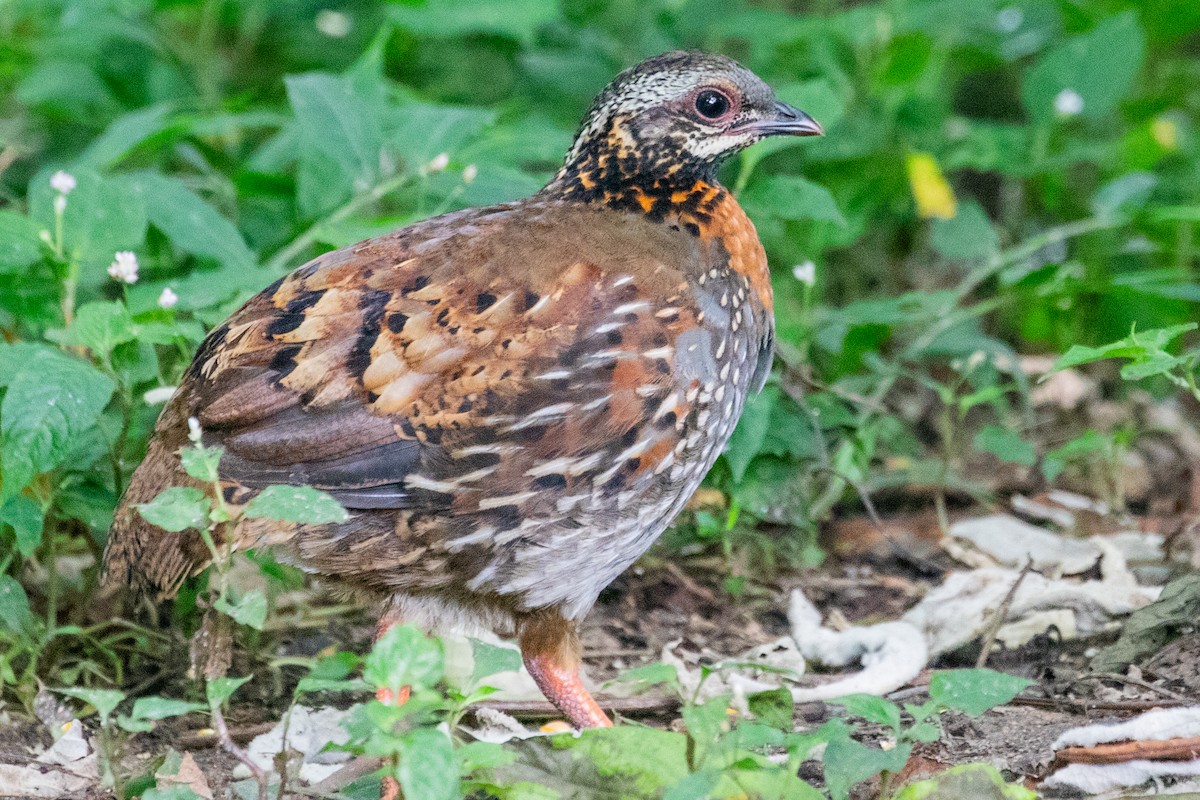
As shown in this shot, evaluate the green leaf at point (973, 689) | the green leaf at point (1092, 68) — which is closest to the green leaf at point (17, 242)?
the green leaf at point (973, 689)

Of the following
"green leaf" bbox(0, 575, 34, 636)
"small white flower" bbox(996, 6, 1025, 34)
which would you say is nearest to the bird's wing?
"green leaf" bbox(0, 575, 34, 636)

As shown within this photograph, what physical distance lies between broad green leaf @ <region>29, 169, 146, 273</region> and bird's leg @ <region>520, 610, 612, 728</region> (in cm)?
158

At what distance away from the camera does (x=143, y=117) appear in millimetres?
5145

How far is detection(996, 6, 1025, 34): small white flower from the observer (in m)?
7.01

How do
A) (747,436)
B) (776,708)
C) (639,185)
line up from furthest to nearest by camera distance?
(747,436) → (639,185) → (776,708)

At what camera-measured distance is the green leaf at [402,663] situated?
8.78ft

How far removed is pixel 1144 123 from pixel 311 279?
439cm

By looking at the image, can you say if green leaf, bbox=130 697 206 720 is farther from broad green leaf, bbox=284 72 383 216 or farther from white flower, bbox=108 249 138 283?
broad green leaf, bbox=284 72 383 216

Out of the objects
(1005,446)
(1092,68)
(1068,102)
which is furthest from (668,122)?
(1092,68)

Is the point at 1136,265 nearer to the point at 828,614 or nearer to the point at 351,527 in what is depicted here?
the point at 828,614

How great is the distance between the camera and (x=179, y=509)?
9.77ft

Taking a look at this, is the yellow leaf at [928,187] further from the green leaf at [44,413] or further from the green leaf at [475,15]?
the green leaf at [44,413]

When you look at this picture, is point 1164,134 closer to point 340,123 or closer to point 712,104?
point 712,104

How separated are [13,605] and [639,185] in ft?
6.28
